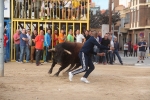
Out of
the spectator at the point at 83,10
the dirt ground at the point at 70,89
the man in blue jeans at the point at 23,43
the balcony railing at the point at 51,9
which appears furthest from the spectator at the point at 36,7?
A: the dirt ground at the point at 70,89

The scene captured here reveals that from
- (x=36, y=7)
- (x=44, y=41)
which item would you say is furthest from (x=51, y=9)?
(x=44, y=41)

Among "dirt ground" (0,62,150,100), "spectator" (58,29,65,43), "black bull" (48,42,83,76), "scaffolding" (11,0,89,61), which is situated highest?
"scaffolding" (11,0,89,61)

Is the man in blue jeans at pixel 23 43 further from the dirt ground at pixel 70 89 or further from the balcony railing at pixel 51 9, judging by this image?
the dirt ground at pixel 70 89

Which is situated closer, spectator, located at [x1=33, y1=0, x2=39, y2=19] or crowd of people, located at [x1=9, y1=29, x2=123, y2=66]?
crowd of people, located at [x1=9, y1=29, x2=123, y2=66]

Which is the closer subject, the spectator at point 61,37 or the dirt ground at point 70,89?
the dirt ground at point 70,89

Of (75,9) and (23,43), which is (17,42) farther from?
(75,9)

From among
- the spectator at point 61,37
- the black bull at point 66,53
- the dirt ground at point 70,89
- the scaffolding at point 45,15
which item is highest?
the scaffolding at point 45,15

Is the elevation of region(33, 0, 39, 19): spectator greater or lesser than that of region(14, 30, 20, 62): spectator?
greater

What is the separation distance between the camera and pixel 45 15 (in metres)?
23.1

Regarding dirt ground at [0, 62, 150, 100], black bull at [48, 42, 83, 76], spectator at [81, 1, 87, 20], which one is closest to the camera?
dirt ground at [0, 62, 150, 100]

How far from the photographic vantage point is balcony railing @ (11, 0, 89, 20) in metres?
22.9

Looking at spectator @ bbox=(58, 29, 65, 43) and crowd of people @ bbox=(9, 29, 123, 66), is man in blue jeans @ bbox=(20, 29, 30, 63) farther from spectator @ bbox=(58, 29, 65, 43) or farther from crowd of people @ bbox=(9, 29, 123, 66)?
spectator @ bbox=(58, 29, 65, 43)

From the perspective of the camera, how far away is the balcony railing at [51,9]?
22.9 meters

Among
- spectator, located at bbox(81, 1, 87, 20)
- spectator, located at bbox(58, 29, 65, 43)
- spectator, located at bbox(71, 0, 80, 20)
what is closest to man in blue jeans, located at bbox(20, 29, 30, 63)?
spectator, located at bbox(58, 29, 65, 43)
